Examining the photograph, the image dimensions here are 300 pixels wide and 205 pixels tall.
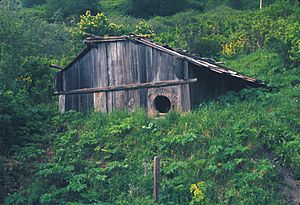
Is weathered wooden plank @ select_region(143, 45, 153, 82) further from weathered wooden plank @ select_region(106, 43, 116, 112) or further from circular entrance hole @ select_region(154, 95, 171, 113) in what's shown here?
weathered wooden plank @ select_region(106, 43, 116, 112)

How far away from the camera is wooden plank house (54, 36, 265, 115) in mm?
19375

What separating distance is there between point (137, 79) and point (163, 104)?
1438 mm

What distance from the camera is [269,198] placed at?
13.9m

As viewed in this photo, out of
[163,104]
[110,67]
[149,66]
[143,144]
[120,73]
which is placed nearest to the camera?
[143,144]

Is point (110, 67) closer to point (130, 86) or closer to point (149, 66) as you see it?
point (130, 86)

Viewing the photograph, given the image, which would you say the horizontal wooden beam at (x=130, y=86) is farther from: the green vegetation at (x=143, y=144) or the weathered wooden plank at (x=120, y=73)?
the green vegetation at (x=143, y=144)

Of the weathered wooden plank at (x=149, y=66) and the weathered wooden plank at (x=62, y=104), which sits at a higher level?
the weathered wooden plank at (x=149, y=66)

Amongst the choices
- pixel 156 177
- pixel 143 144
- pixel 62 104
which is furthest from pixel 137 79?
pixel 156 177

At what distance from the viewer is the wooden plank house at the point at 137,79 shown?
63.6 feet

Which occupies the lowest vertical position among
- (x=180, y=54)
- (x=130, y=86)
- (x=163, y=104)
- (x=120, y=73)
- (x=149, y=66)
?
(x=163, y=104)

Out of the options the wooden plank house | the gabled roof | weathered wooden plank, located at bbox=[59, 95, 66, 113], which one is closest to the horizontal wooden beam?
the wooden plank house

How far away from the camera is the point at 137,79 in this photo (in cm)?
2008

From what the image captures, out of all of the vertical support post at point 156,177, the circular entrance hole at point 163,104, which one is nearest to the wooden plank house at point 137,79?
the circular entrance hole at point 163,104

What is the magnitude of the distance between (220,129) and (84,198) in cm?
451
